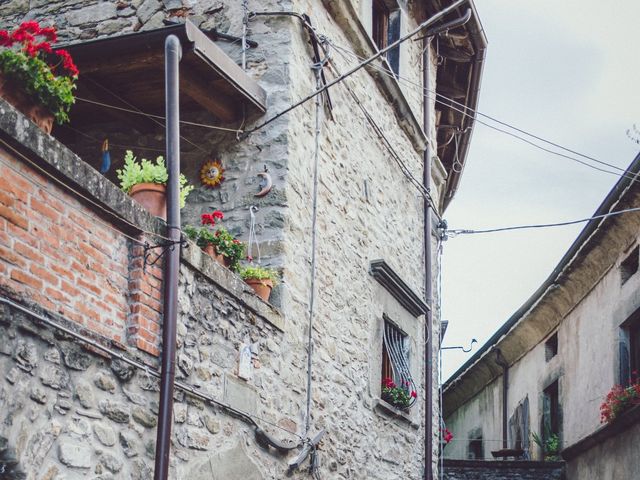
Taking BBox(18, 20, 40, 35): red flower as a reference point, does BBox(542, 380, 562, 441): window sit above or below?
below

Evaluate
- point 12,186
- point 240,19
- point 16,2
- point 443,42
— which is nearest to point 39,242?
point 12,186

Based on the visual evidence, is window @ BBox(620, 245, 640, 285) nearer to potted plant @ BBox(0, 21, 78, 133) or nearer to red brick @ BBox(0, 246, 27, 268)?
potted plant @ BBox(0, 21, 78, 133)

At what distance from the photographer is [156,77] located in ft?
23.8

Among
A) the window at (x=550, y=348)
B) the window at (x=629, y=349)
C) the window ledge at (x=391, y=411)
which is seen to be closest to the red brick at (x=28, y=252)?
the window ledge at (x=391, y=411)

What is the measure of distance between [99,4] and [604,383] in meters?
8.16

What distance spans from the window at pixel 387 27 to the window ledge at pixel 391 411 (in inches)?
154

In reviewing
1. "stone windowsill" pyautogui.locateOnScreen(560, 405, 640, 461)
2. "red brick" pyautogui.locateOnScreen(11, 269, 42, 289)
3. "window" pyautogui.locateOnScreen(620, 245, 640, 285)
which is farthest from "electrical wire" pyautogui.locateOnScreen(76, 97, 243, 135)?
"window" pyautogui.locateOnScreen(620, 245, 640, 285)

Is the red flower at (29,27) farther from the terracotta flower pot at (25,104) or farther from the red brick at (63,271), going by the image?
the red brick at (63,271)

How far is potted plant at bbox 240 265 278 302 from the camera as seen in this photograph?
22.3ft

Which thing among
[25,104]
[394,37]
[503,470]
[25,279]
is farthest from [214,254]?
[503,470]

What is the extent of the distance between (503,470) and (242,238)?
833cm

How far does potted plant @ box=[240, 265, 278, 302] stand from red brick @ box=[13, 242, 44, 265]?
239cm

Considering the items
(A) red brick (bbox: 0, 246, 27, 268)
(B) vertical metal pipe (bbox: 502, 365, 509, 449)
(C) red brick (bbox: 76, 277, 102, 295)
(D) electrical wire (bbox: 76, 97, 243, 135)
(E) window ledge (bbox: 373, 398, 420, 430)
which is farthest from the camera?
(B) vertical metal pipe (bbox: 502, 365, 509, 449)

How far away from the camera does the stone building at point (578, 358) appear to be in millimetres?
11625
